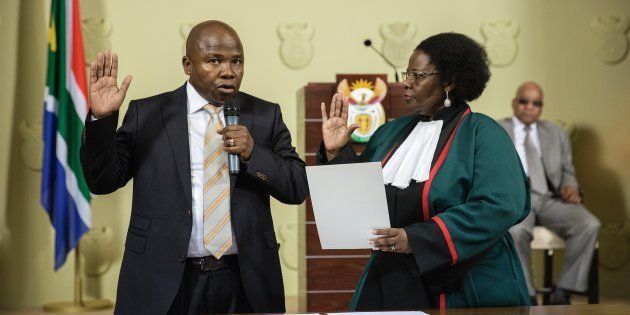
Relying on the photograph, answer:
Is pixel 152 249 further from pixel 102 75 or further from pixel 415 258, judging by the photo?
pixel 415 258

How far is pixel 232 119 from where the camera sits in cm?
272

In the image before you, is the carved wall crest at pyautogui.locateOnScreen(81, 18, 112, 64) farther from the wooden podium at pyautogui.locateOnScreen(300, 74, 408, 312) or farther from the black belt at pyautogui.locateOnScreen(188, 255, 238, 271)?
the black belt at pyautogui.locateOnScreen(188, 255, 238, 271)

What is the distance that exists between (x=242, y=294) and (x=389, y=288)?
1.69ft

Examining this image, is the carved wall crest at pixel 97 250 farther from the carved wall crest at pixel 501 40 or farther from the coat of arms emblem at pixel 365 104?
the carved wall crest at pixel 501 40

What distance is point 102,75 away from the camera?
2.75m

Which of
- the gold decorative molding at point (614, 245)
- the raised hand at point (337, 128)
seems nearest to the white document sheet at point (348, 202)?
the raised hand at point (337, 128)

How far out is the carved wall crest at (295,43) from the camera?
22.9 ft

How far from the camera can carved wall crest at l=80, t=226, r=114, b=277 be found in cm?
670

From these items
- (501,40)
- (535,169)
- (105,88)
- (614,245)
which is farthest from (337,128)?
(614,245)

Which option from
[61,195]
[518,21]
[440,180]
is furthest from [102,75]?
[518,21]

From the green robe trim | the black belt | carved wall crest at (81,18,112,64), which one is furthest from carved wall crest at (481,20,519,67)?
the black belt

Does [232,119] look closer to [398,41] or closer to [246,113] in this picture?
[246,113]

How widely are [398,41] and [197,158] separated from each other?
14.8 feet

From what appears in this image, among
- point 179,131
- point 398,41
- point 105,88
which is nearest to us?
point 105,88
